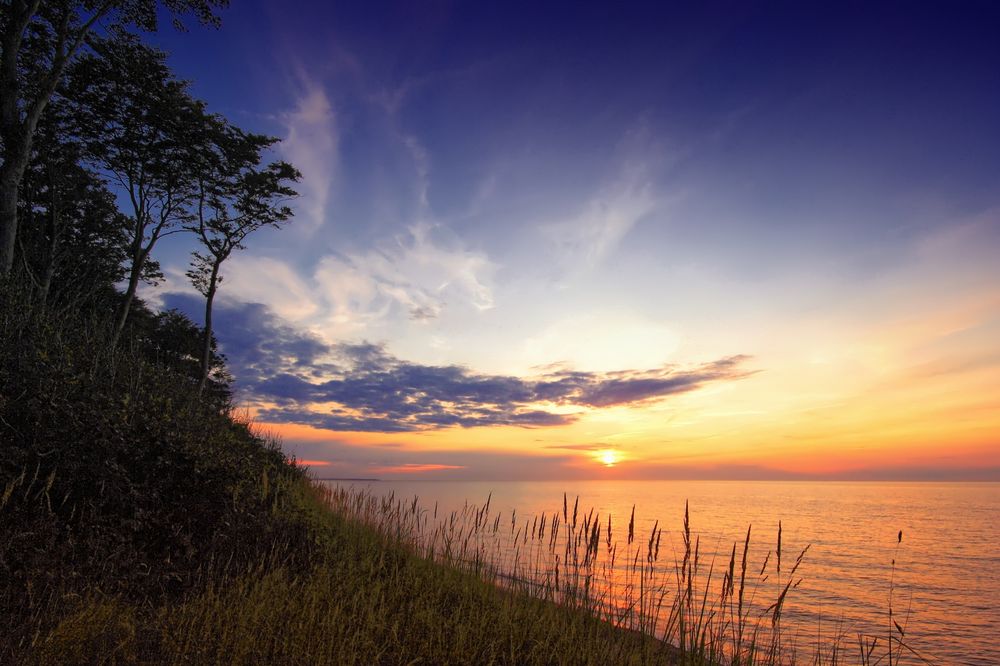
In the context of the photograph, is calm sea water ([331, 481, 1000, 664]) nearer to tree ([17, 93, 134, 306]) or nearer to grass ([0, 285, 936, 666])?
grass ([0, 285, 936, 666])

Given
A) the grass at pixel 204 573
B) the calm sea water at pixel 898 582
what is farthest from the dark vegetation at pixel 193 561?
the calm sea water at pixel 898 582

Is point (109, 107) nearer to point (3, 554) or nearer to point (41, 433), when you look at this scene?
point (41, 433)

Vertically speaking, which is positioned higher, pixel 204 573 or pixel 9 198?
pixel 9 198

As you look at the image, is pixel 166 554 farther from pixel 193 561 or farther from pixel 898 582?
pixel 898 582

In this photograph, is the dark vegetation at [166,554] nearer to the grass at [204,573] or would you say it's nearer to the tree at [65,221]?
the grass at [204,573]

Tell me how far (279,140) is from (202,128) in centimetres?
400

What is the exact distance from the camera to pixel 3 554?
6375 millimetres

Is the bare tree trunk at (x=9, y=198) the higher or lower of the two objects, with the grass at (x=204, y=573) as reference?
higher

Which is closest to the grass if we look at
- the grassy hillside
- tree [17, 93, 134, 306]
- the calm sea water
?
the grassy hillside

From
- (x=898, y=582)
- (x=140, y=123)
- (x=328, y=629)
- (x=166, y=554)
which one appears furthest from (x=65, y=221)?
(x=898, y=582)

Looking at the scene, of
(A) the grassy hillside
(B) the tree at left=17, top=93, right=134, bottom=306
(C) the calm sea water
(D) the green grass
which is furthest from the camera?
(B) the tree at left=17, top=93, right=134, bottom=306

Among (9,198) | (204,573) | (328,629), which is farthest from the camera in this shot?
(9,198)

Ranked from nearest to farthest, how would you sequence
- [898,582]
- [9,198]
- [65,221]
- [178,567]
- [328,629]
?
1. [328,629]
2. [178,567]
3. [9,198]
4. [898,582]
5. [65,221]

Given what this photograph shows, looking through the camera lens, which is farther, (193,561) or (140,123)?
(140,123)
